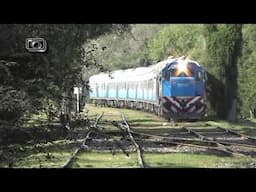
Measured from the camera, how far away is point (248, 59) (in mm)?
5207

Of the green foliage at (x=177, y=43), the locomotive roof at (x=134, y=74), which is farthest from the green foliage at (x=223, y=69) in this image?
the locomotive roof at (x=134, y=74)

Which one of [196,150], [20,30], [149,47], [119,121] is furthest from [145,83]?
[20,30]

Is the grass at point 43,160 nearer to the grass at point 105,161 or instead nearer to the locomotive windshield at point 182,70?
the grass at point 105,161

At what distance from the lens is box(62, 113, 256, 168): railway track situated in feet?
16.9

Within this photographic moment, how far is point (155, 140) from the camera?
18.5 feet

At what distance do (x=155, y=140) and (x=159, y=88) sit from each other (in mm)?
633

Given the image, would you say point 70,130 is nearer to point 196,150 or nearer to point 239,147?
point 196,150

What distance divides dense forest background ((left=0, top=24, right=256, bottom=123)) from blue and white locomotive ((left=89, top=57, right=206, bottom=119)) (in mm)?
94

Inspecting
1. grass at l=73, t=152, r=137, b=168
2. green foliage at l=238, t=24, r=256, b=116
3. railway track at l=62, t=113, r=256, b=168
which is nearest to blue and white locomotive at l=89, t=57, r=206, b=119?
railway track at l=62, t=113, r=256, b=168

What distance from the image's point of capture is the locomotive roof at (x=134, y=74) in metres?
5.78

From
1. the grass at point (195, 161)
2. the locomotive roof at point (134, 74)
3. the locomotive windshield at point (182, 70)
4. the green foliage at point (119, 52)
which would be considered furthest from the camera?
the locomotive roof at point (134, 74)

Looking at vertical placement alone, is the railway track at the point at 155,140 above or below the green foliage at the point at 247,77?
A: below
